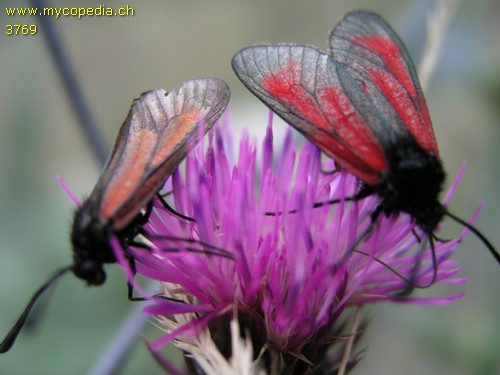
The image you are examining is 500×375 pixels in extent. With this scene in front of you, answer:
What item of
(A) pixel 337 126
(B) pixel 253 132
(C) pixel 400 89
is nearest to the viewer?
(A) pixel 337 126

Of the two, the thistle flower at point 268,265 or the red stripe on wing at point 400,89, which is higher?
the red stripe on wing at point 400,89

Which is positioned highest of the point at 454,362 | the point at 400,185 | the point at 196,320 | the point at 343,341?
the point at 400,185

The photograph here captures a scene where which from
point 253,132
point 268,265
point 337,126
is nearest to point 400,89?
point 337,126

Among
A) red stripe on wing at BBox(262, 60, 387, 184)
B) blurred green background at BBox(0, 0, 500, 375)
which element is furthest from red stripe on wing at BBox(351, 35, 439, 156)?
blurred green background at BBox(0, 0, 500, 375)

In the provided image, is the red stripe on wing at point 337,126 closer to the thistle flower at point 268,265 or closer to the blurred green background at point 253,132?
the thistle flower at point 268,265

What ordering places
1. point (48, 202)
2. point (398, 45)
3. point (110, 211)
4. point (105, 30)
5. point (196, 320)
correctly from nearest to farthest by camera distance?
point (110, 211) < point (196, 320) < point (398, 45) < point (48, 202) < point (105, 30)

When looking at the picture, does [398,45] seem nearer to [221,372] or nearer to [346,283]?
[346,283]

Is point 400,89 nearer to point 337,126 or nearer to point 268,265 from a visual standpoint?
point 337,126

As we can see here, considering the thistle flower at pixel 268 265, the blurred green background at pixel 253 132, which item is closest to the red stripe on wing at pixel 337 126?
the thistle flower at pixel 268 265

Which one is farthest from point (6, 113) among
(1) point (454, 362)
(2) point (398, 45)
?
(2) point (398, 45)
